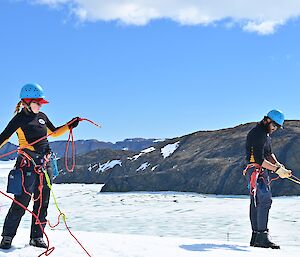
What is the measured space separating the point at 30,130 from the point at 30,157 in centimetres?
30

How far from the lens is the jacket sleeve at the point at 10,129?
5.04 metres

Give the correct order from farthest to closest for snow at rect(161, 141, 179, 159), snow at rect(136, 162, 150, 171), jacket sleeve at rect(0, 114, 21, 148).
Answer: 1. snow at rect(161, 141, 179, 159)
2. snow at rect(136, 162, 150, 171)
3. jacket sleeve at rect(0, 114, 21, 148)

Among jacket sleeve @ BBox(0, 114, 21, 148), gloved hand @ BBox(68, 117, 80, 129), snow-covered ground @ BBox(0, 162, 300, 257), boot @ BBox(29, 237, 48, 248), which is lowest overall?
snow-covered ground @ BBox(0, 162, 300, 257)

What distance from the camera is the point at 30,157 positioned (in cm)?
525

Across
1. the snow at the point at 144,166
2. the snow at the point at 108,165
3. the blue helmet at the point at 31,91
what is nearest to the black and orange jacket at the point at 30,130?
the blue helmet at the point at 31,91

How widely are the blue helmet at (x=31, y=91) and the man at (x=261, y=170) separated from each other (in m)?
3.00

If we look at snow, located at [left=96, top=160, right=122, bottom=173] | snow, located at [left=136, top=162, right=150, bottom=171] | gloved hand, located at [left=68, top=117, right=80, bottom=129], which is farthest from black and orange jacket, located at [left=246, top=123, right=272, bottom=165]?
snow, located at [left=96, top=160, right=122, bottom=173]

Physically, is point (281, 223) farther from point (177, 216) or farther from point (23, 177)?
point (23, 177)

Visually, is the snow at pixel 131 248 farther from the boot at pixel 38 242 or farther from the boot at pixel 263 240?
the boot at pixel 263 240

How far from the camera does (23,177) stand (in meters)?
5.20

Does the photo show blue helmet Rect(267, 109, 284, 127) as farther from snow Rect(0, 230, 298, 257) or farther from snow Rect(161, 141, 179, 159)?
snow Rect(161, 141, 179, 159)

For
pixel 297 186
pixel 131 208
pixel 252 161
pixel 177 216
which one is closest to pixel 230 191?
pixel 297 186

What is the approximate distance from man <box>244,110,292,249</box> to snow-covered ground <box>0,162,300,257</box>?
0.33 m

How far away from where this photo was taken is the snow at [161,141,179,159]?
38406mm
